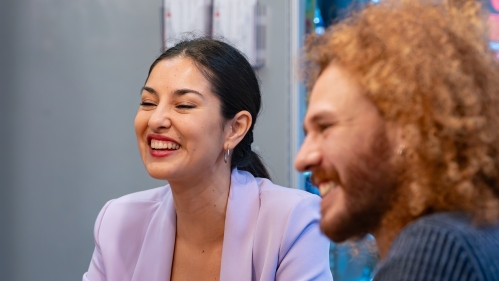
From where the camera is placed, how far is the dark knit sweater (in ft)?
2.36

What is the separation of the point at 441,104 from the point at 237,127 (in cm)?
109

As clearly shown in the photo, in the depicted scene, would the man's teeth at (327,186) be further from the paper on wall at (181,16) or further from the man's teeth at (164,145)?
the paper on wall at (181,16)

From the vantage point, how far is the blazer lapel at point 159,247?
1725mm

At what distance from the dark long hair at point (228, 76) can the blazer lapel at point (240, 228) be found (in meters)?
0.12

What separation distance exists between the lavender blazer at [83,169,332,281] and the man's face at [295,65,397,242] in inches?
28.4

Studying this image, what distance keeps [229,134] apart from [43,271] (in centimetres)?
132

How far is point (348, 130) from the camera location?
0.87 meters

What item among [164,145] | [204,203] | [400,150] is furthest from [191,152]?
[400,150]

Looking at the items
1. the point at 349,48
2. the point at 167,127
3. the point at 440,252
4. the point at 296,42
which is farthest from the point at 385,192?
the point at 296,42

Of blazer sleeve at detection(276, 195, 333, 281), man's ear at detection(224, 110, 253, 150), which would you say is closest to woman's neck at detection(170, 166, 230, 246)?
man's ear at detection(224, 110, 253, 150)

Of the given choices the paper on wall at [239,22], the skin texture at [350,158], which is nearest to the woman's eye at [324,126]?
the skin texture at [350,158]

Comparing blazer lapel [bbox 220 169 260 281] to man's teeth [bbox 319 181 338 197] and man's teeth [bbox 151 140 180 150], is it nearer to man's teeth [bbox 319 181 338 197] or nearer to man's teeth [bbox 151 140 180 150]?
man's teeth [bbox 151 140 180 150]

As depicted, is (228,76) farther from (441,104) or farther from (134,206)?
(441,104)

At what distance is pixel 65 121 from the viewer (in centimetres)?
254
